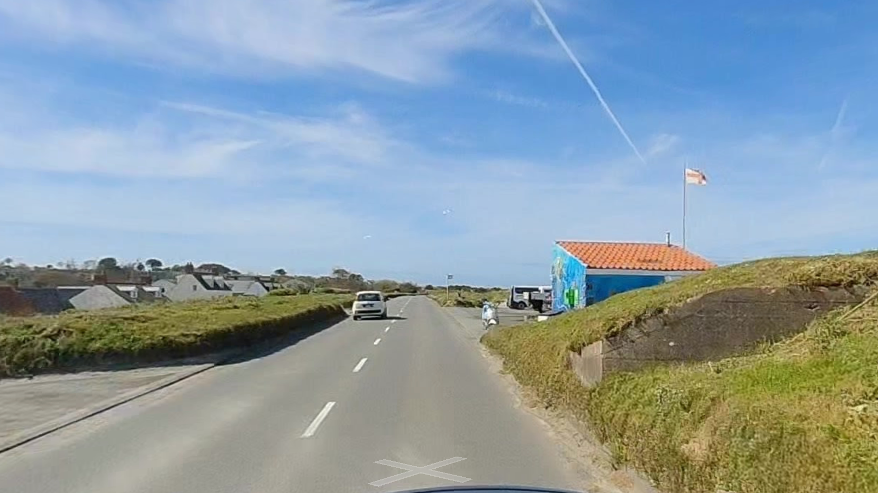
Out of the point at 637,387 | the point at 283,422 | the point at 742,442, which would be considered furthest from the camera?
the point at 283,422

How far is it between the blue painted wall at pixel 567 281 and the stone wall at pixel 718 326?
1922 cm

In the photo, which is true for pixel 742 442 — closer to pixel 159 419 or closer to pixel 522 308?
pixel 159 419

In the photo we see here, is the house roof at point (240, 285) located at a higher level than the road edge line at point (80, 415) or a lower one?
higher

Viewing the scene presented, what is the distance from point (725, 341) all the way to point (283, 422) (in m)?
6.27

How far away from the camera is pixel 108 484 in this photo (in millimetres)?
7520

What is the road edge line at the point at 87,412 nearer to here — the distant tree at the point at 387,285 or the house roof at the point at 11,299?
the house roof at the point at 11,299

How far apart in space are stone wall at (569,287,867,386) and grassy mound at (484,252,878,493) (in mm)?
165

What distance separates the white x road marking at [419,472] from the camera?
7586 mm

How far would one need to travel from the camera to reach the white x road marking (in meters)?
7.59

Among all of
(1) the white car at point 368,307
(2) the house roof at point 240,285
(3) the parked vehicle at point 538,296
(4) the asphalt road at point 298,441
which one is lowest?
(4) the asphalt road at point 298,441

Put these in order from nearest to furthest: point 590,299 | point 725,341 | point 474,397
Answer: point 725,341
point 474,397
point 590,299

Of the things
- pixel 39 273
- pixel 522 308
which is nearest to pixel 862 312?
pixel 522 308

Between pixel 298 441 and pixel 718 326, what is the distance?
5.41 metres

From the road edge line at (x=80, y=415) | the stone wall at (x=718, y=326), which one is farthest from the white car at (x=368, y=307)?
the stone wall at (x=718, y=326)
